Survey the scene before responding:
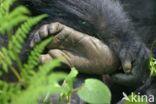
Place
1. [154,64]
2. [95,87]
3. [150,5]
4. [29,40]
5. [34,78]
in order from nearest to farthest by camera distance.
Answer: [34,78] → [95,87] → [154,64] → [29,40] → [150,5]

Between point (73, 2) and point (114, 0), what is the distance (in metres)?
0.16

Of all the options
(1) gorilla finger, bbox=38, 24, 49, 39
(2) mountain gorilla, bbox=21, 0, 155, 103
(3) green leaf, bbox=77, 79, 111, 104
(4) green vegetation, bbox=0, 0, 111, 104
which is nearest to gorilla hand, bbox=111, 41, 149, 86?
(2) mountain gorilla, bbox=21, 0, 155, 103

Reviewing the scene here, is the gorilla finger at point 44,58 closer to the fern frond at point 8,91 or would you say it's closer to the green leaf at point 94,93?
the green leaf at point 94,93

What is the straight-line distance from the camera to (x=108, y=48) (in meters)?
1.56

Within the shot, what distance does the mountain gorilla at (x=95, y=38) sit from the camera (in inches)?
60.2

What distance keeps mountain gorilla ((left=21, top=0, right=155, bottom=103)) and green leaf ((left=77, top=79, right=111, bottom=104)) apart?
2.29 feet

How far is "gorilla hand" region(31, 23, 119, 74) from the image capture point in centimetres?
152

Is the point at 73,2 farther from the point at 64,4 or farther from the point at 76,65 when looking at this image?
the point at 76,65

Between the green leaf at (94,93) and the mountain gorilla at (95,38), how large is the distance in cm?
70

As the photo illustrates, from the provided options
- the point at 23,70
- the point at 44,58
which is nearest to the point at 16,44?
the point at 23,70

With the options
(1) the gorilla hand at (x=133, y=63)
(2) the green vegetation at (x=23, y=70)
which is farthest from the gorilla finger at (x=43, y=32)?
(2) the green vegetation at (x=23, y=70)

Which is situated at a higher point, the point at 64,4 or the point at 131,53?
the point at 64,4

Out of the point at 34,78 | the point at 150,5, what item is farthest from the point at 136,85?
the point at 34,78

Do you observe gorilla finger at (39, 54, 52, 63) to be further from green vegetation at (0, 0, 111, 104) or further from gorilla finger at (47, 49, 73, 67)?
green vegetation at (0, 0, 111, 104)
